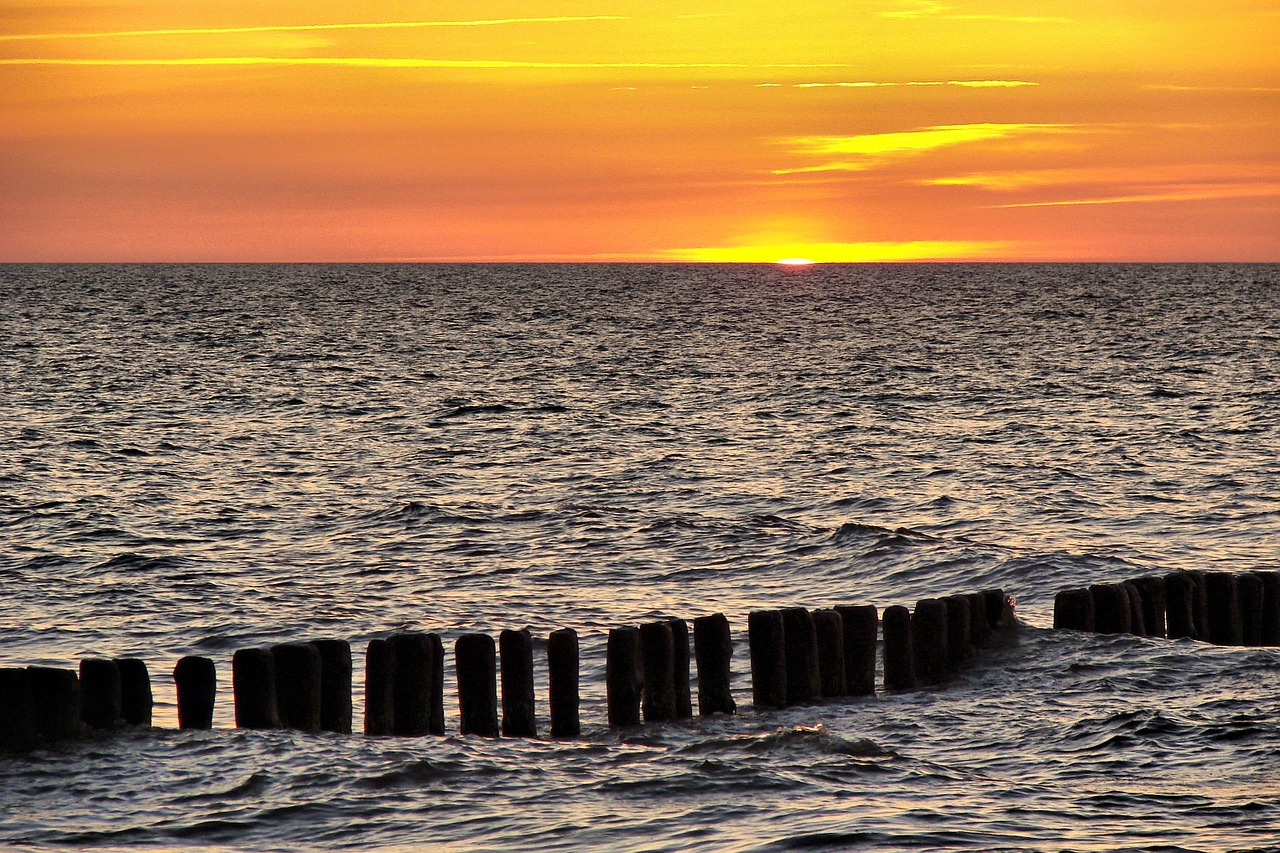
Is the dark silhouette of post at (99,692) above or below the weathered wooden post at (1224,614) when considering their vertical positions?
above

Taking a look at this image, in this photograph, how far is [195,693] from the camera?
30.3 ft

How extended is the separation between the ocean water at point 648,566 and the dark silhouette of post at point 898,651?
0.33 metres

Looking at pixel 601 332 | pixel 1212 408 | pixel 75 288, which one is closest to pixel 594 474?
pixel 1212 408

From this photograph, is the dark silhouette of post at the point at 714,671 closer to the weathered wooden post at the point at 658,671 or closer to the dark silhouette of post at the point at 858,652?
the weathered wooden post at the point at 658,671

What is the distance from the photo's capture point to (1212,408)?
40469 mm

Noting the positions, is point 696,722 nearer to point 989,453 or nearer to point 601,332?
point 989,453

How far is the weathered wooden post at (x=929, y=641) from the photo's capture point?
11227 millimetres

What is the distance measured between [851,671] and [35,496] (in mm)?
17987

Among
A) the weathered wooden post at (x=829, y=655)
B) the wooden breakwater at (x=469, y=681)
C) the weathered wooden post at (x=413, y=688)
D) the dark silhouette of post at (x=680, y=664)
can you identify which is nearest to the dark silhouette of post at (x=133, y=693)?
the wooden breakwater at (x=469, y=681)

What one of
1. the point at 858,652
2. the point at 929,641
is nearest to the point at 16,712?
the point at 858,652

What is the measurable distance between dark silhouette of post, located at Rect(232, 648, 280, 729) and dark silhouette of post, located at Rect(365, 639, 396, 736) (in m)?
0.62

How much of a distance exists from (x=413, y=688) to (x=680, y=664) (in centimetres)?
192

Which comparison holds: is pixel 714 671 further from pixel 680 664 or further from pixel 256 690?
pixel 256 690

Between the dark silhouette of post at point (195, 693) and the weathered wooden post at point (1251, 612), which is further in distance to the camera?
the weathered wooden post at point (1251, 612)
